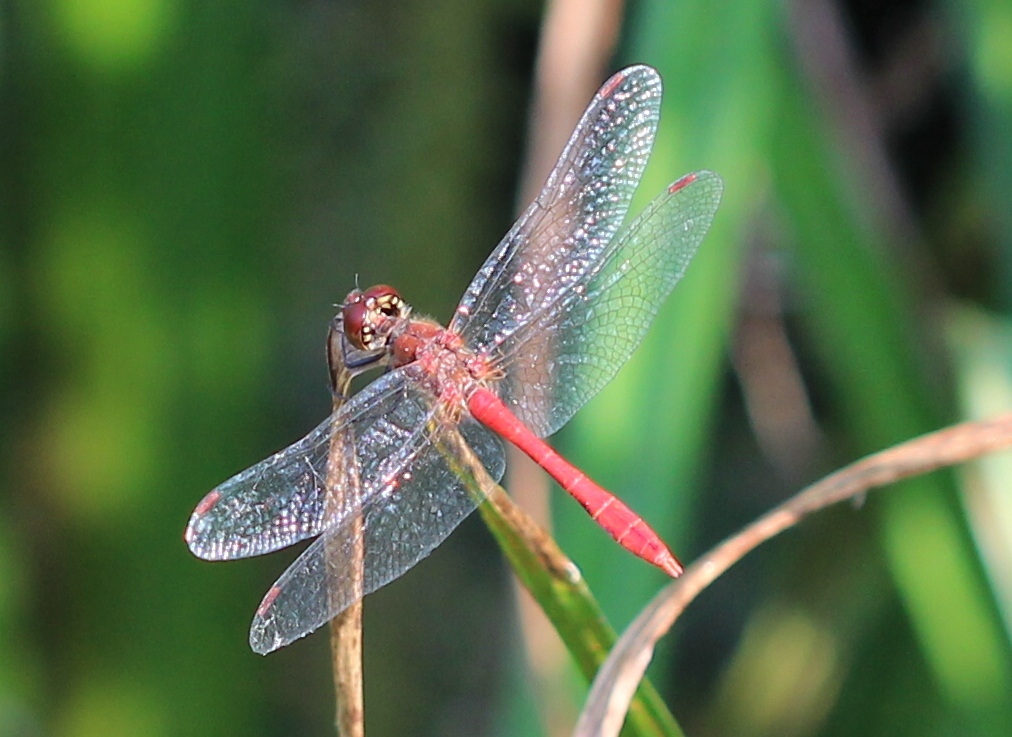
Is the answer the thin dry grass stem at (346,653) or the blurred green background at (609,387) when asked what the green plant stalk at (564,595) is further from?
the blurred green background at (609,387)

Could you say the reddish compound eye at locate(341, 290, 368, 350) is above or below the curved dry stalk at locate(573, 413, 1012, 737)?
above

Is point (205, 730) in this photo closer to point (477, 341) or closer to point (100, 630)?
point (100, 630)

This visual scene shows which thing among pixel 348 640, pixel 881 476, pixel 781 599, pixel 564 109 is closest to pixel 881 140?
pixel 564 109

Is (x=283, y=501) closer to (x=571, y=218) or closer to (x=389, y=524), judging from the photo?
(x=389, y=524)

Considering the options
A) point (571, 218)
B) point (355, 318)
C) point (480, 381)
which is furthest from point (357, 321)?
point (571, 218)

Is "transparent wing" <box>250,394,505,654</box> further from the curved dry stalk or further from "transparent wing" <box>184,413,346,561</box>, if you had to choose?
the curved dry stalk

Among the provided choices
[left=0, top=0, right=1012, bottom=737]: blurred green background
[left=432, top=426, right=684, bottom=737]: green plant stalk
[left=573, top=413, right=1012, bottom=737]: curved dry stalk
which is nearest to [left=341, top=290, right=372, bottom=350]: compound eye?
[left=0, top=0, right=1012, bottom=737]: blurred green background

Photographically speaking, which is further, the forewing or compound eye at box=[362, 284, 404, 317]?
compound eye at box=[362, 284, 404, 317]
